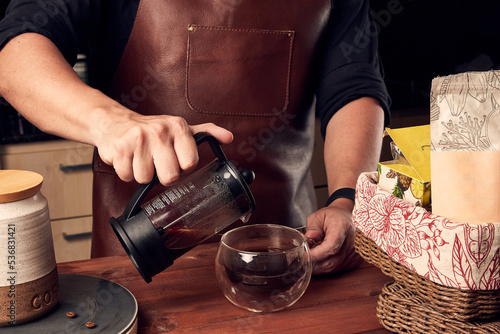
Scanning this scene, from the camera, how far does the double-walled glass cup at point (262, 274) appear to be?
0.72m

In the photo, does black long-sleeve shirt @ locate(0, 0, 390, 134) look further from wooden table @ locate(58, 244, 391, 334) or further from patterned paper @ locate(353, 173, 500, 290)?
patterned paper @ locate(353, 173, 500, 290)

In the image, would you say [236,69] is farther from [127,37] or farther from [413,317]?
[413,317]

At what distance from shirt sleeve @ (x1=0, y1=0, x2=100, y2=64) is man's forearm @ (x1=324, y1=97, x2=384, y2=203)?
0.62 meters

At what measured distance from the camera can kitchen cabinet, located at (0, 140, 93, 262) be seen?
6.96ft

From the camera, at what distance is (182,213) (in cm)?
76

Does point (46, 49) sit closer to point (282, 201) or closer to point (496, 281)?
point (282, 201)

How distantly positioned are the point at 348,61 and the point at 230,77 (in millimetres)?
313

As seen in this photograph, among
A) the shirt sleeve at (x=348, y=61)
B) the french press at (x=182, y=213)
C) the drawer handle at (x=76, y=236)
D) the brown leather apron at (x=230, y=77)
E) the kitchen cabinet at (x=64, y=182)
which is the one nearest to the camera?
the french press at (x=182, y=213)

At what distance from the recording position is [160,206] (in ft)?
2.41

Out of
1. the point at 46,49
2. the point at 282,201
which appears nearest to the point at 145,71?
the point at 46,49

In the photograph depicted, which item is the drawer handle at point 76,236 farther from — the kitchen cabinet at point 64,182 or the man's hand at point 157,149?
the man's hand at point 157,149

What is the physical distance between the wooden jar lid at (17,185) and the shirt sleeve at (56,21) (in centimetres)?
43

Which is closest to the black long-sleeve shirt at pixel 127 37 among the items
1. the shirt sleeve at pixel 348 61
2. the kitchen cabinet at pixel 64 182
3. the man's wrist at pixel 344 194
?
the shirt sleeve at pixel 348 61

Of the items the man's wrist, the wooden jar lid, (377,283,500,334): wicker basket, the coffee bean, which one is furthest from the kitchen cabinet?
(377,283,500,334): wicker basket
